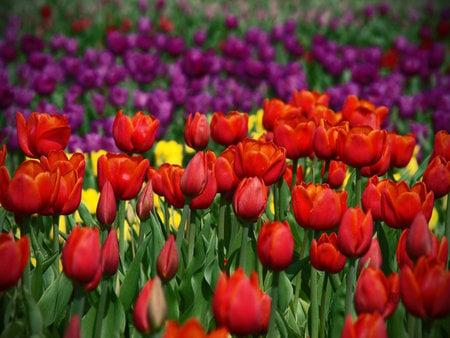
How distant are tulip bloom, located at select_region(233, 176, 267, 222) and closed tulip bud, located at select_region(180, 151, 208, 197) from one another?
0.12 m

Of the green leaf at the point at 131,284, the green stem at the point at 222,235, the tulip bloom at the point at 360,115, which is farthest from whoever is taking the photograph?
the tulip bloom at the point at 360,115

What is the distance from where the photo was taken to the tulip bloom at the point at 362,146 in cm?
201

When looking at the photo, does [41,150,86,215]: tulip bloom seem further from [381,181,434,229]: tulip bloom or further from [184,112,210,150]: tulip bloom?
[381,181,434,229]: tulip bloom

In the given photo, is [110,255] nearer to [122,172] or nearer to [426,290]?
[122,172]

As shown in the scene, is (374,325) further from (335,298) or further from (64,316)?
(64,316)

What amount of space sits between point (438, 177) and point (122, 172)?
96cm

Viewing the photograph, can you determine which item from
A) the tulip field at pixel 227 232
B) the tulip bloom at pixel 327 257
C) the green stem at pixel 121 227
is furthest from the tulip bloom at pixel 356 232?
the green stem at pixel 121 227

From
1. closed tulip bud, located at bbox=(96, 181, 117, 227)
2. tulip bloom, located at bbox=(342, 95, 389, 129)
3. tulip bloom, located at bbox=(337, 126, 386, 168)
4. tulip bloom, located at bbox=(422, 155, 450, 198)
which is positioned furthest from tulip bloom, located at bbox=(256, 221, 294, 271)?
tulip bloom, located at bbox=(342, 95, 389, 129)

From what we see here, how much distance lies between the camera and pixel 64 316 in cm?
177

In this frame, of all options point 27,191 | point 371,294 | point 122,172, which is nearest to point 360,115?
point 122,172

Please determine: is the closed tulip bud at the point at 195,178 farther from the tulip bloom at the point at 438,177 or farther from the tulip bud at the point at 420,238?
the tulip bloom at the point at 438,177

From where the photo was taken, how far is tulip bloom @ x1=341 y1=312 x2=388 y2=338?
4.14 feet

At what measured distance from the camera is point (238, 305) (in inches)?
48.8

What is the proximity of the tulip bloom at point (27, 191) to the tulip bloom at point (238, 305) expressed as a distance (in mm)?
580
